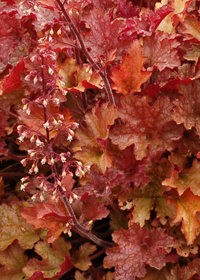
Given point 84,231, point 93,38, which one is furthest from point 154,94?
point 84,231

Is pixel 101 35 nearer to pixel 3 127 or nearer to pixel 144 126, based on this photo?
pixel 144 126

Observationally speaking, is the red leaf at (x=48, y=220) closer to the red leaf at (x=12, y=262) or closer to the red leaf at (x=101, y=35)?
the red leaf at (x=12, y=262)

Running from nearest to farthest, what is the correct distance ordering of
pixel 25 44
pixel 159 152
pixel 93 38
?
pixel 159 152, pixel 93 38, pixel 25 44

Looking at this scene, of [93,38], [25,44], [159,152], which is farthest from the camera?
[25,44]

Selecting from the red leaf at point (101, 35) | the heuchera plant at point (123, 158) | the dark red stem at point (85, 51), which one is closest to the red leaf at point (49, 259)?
the heuchera plant at point (123, 158)

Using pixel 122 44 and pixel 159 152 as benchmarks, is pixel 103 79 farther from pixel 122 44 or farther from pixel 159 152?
pixel 159 152

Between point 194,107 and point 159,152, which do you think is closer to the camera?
point 159,152

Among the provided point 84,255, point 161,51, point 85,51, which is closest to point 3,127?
point 85,51
